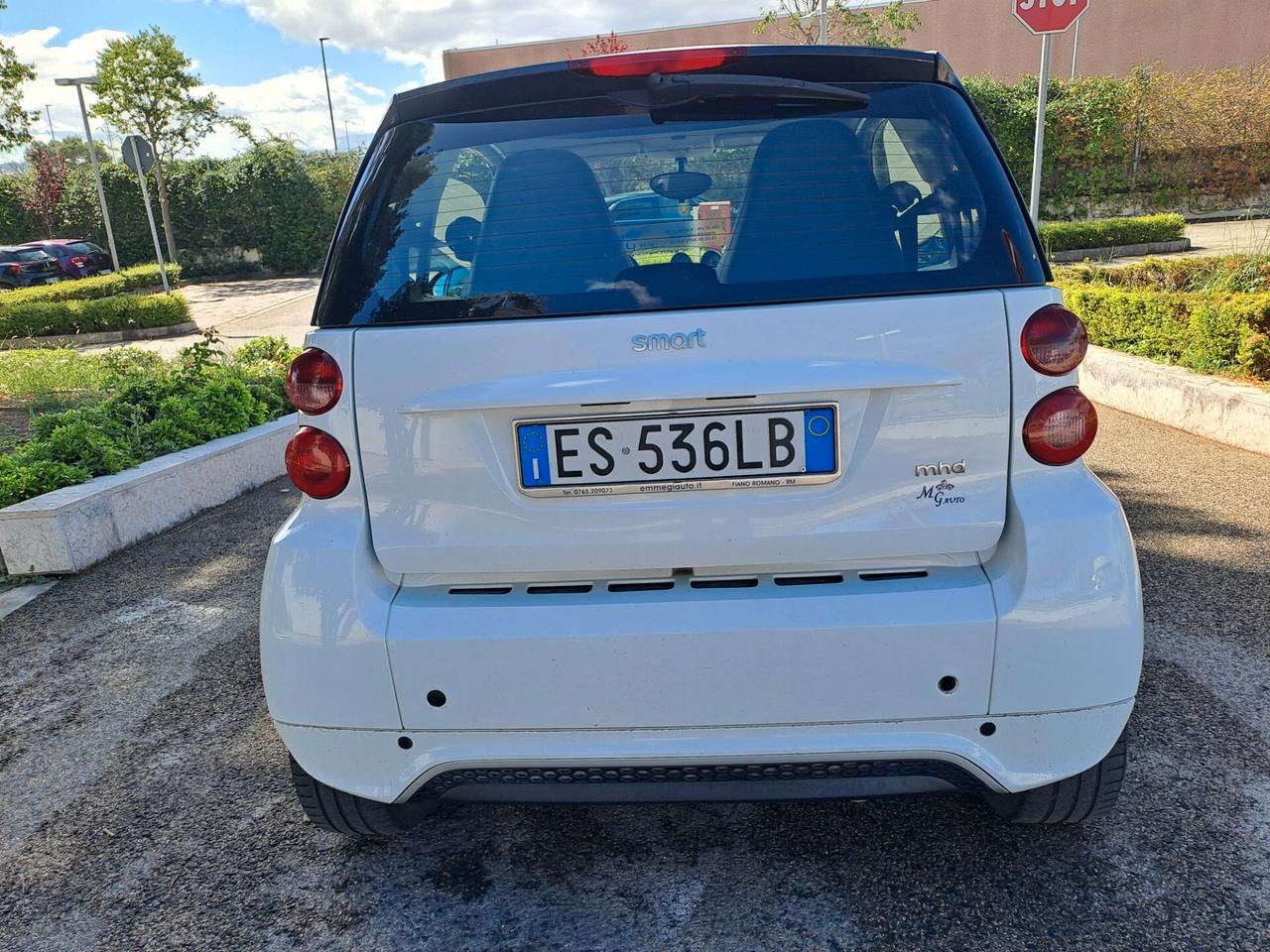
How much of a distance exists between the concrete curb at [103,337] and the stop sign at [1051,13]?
545 inches

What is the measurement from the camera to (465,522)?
1947mm

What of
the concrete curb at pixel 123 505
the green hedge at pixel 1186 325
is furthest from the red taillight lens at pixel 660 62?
the green hedge at pixel 1186 325

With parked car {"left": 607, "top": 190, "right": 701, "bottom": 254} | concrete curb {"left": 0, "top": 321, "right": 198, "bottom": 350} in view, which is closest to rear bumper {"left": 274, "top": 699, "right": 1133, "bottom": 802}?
parked car {"left": 607, "top": 190, "right": 701, "bottom": 254}

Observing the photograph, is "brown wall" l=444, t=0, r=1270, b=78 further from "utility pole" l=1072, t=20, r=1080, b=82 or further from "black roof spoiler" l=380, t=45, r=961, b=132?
"black roof spoiler" l=380, t=45, r=961, b=132

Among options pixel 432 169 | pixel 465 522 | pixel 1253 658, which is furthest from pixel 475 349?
pixel 1253 658

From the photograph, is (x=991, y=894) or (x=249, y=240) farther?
(x=249, y=240)

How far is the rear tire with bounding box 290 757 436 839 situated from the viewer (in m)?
2.27

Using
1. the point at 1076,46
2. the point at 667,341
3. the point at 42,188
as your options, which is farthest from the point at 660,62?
the point at 1076,46

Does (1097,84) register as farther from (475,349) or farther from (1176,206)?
(475,349)

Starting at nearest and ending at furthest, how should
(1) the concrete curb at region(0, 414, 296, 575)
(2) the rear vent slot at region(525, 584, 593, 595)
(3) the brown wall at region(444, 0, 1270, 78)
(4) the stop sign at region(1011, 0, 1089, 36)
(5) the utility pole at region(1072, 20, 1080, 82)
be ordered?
(2) the rear vent slot at region(525, 584, 593, 595) → (1) the concrete curb at region(0, 414, 296, 575) → (4) the stop sign at region(1011, 0, 1089, 36) → (3) the brown wall at region(444, 0, 1270, 78) → (5) the utility pole at region(1072, 20, 1080, 82)

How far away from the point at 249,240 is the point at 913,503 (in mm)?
29394

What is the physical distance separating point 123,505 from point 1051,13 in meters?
8.27

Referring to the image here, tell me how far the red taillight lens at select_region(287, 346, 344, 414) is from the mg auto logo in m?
0.61

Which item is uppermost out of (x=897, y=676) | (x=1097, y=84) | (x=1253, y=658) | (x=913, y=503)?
(x=1097, y=84)
